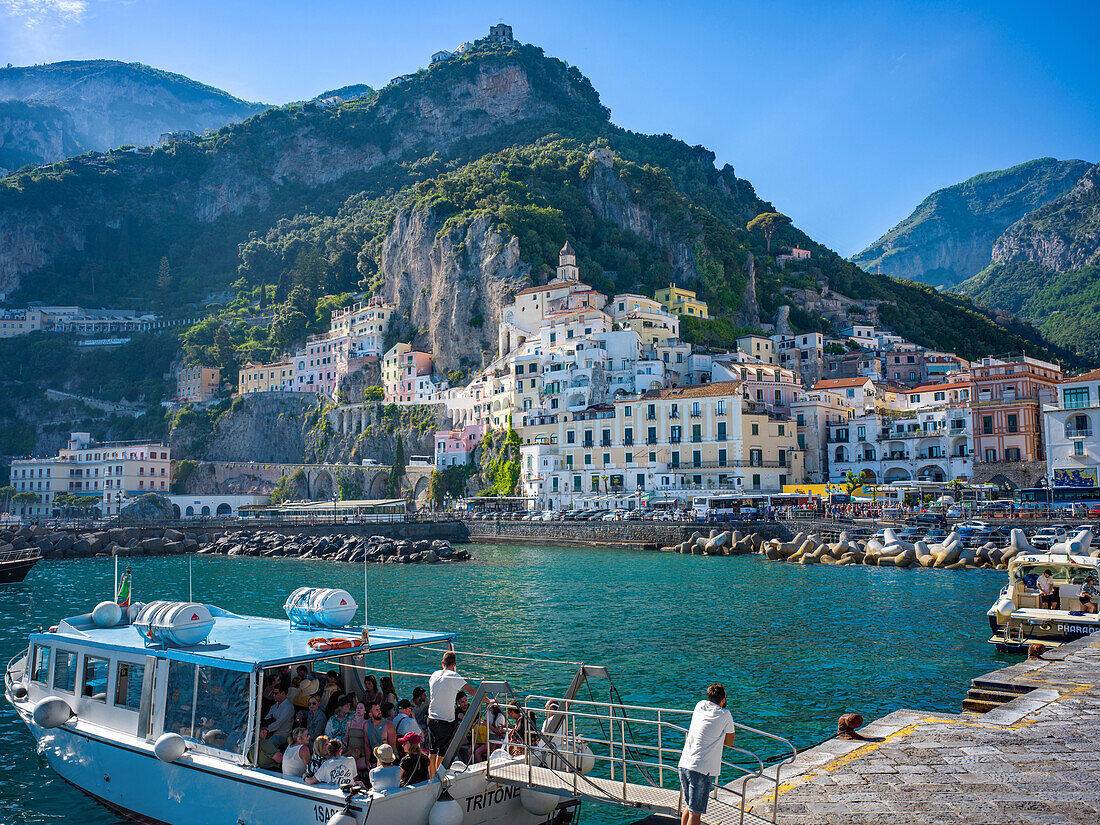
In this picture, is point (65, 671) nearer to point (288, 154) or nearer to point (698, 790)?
point (698, 790)

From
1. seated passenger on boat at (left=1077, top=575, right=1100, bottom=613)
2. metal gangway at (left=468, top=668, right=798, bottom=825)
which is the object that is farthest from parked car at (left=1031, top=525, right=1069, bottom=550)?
metal gangway at (left=468, top=668, right=798, bottom=825)

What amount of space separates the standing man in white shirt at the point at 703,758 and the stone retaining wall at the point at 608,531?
4716 cm

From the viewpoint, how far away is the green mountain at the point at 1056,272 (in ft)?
423

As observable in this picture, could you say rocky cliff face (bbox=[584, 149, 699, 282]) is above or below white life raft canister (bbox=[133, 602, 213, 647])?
above

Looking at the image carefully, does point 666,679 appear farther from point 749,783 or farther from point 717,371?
point 717,371

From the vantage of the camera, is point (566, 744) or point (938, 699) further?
point (938, 699)

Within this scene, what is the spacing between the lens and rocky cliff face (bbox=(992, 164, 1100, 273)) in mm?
155125

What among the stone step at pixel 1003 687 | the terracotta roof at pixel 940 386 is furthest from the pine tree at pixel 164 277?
the stone step at pixel 1003 687

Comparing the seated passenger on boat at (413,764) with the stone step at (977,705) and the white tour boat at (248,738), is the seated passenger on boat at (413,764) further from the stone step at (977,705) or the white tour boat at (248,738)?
the stone step at (977,705)

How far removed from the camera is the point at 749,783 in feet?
31.8

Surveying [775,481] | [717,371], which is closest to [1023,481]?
[775,481]

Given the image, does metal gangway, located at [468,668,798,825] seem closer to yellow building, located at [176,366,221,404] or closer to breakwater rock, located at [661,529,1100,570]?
breakwater rock, located at [661,529,1100,570]

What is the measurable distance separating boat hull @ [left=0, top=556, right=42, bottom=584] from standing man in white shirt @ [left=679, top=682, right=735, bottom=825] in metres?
43.2

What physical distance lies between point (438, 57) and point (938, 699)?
204816 mm
